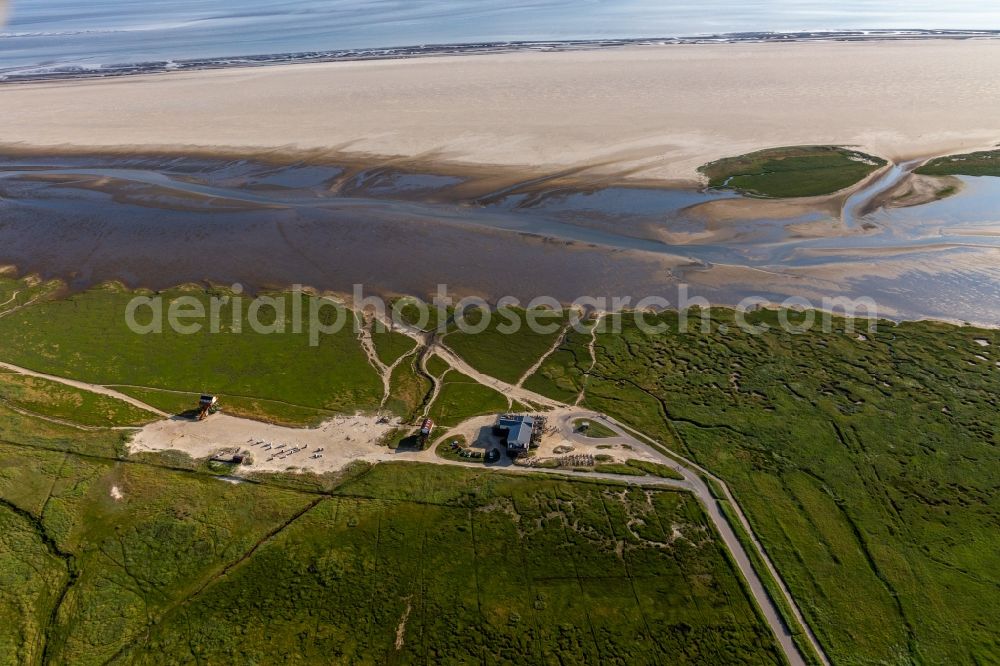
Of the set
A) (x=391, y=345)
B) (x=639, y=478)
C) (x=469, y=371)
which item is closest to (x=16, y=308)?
(x=391, y=345)

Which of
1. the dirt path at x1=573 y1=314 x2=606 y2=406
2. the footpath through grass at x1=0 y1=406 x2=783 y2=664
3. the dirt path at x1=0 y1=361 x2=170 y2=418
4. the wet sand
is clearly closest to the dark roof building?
the footpath through grass at x1=0 y1=406 x2=783 y2=664

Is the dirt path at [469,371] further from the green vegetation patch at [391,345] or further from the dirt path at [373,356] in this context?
the dirt path at [373,356]

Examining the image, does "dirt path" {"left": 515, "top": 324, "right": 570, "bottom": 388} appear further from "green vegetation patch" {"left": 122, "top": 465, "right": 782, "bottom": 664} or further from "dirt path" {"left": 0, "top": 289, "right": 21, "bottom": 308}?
"dirt path" {"left": 0, "top": 289, "right": 21, "bottom": 308}

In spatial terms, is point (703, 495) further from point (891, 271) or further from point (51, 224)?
point (51, 224)

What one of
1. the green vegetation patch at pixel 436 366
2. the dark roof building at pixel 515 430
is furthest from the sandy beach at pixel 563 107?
the dark roof building at pixel 515 430

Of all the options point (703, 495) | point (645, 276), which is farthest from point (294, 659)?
point (645, 276)
